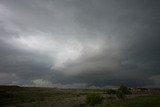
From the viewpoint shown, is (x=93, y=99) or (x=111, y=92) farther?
(x=111, y=92)

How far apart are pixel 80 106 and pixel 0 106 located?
33.3 metres

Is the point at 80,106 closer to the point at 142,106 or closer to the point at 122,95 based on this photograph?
the point at 142,106

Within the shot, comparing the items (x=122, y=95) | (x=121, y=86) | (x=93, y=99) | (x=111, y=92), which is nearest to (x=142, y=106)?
(x=93, y=99)

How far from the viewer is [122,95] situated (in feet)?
261

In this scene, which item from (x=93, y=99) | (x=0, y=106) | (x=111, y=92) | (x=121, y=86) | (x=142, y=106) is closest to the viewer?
(x=142, y=106)

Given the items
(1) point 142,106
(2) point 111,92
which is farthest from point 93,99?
(2) point 111,92

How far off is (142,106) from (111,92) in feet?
297

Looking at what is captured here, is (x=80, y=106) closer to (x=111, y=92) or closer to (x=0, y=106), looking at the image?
(x=0, y=106)

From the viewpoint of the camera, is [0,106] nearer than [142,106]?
No

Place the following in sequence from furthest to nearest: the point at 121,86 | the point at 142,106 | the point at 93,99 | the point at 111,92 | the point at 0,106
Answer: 1. the point at 111,92
2. the point at 121,86
3. the point at 0,106
4. the point at 93,99
5. the point at 142,106

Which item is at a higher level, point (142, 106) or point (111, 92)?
point (111, 92)

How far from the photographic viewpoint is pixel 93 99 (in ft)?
182

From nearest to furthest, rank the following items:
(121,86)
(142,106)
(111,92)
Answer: (142,106) → (121,86) → (111,92)

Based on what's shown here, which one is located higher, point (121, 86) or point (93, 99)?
point (121, 86)
